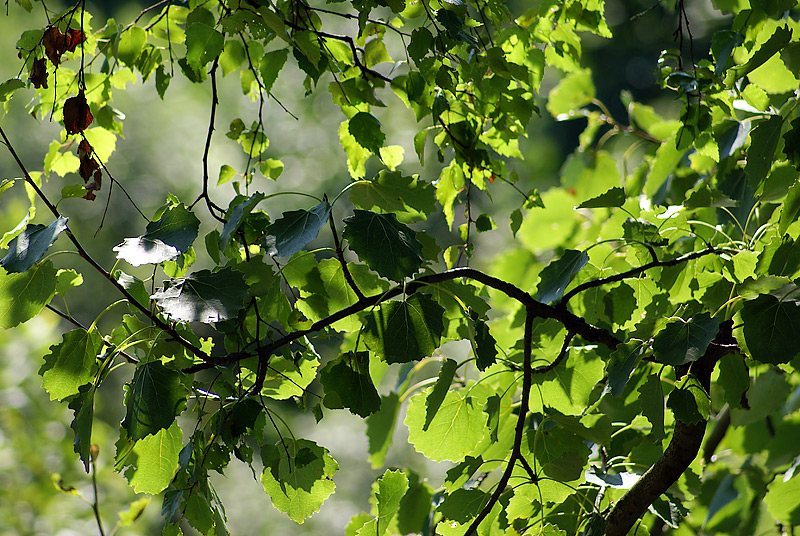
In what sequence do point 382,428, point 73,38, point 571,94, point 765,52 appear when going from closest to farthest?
point 765,52 < point 73,38 < point 382,428 < point 571,94

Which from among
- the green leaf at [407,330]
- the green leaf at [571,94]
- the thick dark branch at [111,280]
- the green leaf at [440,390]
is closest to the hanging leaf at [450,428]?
the green leaf at [440,390]

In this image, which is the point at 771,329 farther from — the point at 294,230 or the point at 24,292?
the point at 24,292

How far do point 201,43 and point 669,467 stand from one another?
69 centimetres

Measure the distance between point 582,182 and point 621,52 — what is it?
6234 mm

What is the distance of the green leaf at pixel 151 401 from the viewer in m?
0.60

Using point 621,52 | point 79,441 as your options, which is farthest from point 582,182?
point 621,52

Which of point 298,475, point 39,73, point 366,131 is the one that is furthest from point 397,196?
point 39,73

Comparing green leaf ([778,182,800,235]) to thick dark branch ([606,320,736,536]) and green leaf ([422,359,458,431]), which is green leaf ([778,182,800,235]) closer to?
thick dark branch ([606,320,736,536])

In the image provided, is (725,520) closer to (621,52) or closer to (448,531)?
(448,531)

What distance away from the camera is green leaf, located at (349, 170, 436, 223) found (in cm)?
74

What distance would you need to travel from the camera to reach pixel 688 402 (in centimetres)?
68

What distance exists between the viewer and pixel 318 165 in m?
7.00

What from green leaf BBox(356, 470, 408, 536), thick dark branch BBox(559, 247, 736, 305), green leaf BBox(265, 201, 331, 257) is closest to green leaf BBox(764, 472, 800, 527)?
thick dark branch BBox(559, 247, 736, 305)

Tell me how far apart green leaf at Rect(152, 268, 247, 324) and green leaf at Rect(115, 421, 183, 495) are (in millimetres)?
189
